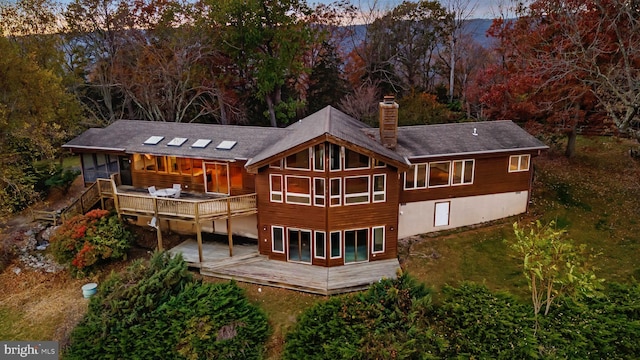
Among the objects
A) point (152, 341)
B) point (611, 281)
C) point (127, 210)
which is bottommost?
point (152, 341)

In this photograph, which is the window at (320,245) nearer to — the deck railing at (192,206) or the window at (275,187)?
the window at (275,187)

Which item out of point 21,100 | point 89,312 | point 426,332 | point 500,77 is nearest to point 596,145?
point 500,77

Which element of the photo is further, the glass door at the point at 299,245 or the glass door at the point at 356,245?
the glass door at the point at 299,245

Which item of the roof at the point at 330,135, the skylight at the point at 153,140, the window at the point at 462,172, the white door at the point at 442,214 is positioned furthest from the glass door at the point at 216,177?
the window at the point at 462,172

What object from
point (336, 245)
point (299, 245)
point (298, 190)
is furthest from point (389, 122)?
point (299, 245)

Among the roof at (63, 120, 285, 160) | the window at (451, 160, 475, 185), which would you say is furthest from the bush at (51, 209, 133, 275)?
the window at (451, 160, 475, 185)

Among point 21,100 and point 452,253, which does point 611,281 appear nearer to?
point 452,253

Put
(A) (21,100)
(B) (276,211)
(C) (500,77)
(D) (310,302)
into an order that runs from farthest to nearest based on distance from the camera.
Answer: (C) (500,77) → (A) (21,100) → (B) (276,211) → (D) (310,302)
